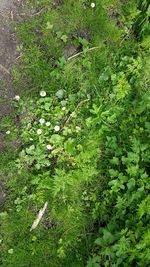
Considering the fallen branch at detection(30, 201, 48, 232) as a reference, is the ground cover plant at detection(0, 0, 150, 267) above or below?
above

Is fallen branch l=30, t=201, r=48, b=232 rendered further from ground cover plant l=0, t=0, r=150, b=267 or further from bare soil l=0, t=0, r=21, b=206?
bare soil l=0, t=0, r=21, b=206

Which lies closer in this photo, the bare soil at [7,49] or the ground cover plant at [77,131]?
the ground cover plant at [77,131]

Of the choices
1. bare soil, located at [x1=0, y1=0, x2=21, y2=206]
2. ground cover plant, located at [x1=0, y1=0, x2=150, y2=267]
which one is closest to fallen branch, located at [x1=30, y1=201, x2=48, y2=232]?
ground cover plant, located at [x1=0, y1=0, x2=150, y2=267]

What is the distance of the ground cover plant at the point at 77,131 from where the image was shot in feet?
14.5

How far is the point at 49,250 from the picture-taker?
14.6ft

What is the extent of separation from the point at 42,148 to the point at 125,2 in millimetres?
1815

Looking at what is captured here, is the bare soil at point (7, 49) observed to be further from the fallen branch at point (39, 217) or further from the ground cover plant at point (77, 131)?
the fallen branch at point (39, 217)

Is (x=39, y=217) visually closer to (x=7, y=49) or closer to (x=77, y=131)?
(x=77, y=131)

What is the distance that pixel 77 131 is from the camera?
4.57m

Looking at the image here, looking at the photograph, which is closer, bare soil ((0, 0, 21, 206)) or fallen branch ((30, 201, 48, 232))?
fallen branch ((30, 201, 48, 232))

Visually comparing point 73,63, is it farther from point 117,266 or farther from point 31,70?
point 117,266

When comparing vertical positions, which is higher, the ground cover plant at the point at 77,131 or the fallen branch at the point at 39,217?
the ground cover plant at the point at 77,131

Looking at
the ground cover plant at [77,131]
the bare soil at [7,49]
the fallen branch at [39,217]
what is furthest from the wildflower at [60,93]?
the fallen branch at [39,217]

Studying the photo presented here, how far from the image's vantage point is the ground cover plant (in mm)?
4434
